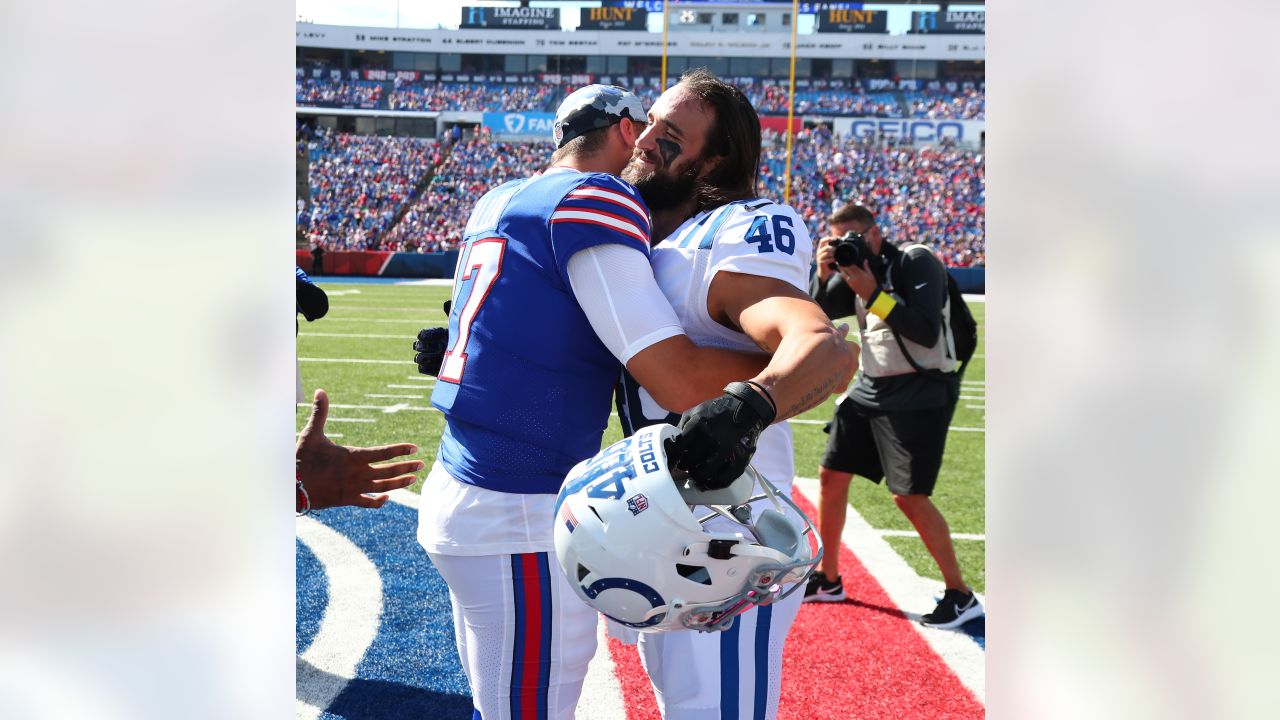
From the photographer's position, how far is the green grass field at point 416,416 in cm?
535

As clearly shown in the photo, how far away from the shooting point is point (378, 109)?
4362 cm

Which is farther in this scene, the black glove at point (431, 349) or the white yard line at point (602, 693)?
the white yard line at point (602, 693)

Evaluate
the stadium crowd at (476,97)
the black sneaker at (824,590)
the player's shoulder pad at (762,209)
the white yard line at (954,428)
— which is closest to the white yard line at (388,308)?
the white yard line at (954,428)

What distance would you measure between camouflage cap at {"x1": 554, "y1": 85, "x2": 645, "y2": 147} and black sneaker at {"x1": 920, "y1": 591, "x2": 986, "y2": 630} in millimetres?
2656

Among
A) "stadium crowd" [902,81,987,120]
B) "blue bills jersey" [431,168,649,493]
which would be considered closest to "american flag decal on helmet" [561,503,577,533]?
"blue bills jersey" [431,168,649,493]

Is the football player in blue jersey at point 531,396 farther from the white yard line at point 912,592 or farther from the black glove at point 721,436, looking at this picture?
the white yard line at point 912,592

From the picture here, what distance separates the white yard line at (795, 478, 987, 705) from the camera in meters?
3.42

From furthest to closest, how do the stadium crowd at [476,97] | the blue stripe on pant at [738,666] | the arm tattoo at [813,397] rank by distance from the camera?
the stadium crowd at [476,97] < the blue stripe on pant at [738,666] < the arm tattoo at [813,397]

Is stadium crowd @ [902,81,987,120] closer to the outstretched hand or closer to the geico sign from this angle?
the geico sign

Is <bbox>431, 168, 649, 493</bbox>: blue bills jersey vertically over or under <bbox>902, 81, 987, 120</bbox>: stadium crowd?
under

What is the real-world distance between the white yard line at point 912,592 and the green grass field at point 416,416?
3.3 inches

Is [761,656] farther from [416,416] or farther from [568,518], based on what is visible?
[416,416]

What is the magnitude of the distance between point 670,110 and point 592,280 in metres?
0.52
